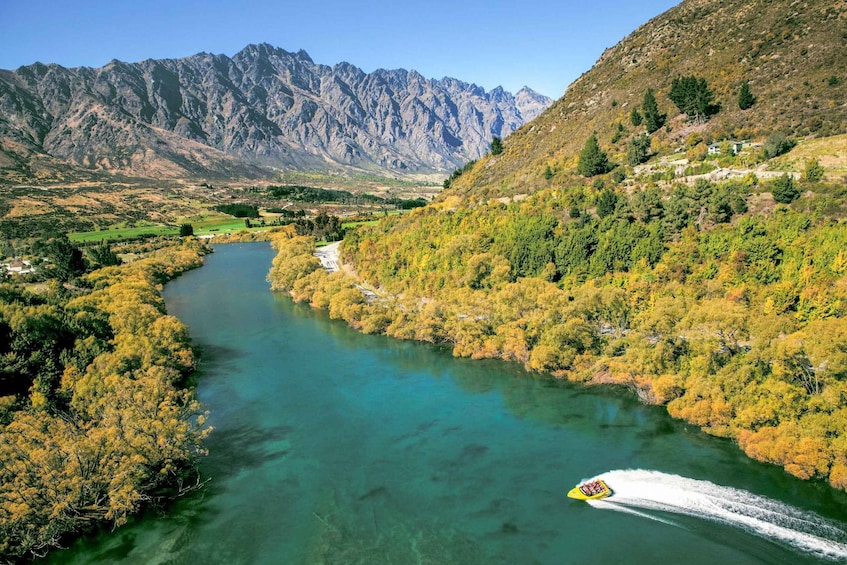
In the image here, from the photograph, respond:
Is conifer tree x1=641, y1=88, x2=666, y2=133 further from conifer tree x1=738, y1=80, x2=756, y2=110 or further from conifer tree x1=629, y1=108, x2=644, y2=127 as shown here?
conifer tree x1=738, y1=80, x2=756, y2=110

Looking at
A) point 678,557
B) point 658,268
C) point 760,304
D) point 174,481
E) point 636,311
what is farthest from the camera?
point 658,268

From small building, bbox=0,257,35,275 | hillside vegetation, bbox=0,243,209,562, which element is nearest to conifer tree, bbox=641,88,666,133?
hillside vegetation, bbox=0,243,209,562

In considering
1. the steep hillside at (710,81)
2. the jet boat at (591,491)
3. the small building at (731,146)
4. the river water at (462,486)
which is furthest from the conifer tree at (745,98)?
the jet boat at (591,491)

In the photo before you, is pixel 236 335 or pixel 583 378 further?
pixel 236 335

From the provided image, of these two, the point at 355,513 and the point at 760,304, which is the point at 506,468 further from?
the point at 760,304

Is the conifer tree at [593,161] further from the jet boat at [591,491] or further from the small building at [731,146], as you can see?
the jet boat at [591,491]

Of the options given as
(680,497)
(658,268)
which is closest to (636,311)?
(658,268)

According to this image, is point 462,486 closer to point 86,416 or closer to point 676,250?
point 86,416
